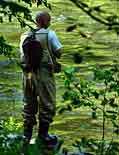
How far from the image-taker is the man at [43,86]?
839 centimetres

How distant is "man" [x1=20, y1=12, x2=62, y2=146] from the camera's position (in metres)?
8.39

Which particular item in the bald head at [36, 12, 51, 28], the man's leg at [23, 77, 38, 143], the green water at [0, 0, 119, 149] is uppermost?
the bald head at [36, 12, 51, 28]

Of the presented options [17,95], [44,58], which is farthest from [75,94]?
[17,95]

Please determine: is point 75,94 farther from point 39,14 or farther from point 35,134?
point 35,134

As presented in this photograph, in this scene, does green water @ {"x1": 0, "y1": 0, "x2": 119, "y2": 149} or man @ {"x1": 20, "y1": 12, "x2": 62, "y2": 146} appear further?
green water @ {"x1": 0, "y1": 0, "x2": 119, "y2": 149}

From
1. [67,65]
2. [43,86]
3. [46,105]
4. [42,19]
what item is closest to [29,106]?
[46,105]

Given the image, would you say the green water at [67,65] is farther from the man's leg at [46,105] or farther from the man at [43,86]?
the man's leg at [46,105]

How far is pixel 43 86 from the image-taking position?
8539mm

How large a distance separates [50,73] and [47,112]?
55cm

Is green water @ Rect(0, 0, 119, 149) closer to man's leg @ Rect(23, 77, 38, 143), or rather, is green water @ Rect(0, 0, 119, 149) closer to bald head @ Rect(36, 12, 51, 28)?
bald head @ Rect(36, 12, 51, 28)

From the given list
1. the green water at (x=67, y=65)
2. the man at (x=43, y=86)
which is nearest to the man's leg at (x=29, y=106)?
the man at (x=43, y=86)

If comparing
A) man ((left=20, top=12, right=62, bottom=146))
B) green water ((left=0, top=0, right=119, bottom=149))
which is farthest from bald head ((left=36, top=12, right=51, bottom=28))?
green water ((left=0, top=0, right=119, bottom=149))

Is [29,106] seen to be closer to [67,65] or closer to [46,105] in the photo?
[46,105]

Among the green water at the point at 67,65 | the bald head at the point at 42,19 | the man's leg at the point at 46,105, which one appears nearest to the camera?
the bald head at the point at 42,19
